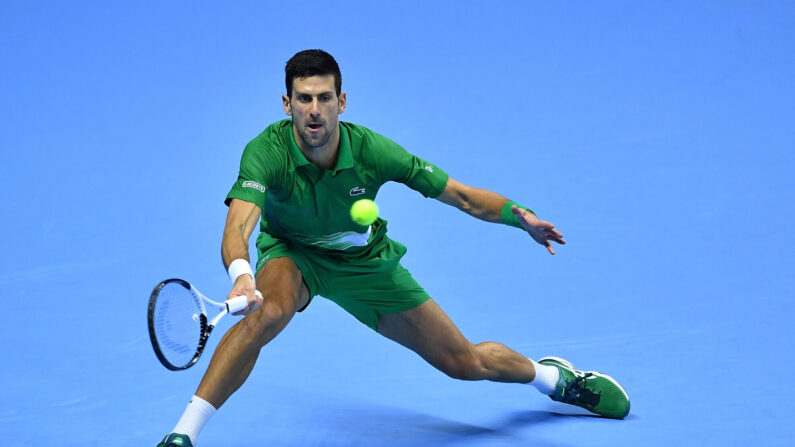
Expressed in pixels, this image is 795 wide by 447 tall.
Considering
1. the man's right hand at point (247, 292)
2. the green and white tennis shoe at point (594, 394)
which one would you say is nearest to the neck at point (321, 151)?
the man's right hand at point (247, 292)

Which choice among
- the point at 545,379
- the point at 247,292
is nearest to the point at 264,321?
the point at 247,292

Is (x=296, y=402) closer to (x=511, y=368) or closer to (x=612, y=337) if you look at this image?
(x=511, y=368)

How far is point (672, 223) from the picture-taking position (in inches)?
266

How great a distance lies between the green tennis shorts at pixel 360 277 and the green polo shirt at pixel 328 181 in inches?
1.3

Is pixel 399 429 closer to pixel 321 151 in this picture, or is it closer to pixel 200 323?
pixel 321 151

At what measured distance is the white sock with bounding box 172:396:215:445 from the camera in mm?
3578

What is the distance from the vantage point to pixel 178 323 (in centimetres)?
330

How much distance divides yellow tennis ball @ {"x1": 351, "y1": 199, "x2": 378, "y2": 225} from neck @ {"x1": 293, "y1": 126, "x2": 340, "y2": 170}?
199 millimetres

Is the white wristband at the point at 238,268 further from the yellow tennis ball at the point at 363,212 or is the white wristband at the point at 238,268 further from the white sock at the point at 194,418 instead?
the yellow tennis ball at the point at 363,212

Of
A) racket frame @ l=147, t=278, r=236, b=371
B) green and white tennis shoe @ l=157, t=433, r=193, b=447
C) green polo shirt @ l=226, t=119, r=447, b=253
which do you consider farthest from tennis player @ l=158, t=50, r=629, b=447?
racket frame @ l=147, t=278, r=236, b=371

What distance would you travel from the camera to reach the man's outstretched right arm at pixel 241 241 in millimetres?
3320

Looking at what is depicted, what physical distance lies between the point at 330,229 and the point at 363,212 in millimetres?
149

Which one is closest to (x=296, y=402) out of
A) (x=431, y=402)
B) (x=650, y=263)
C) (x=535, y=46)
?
(x=431, y=402)

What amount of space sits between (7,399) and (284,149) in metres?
1.89
